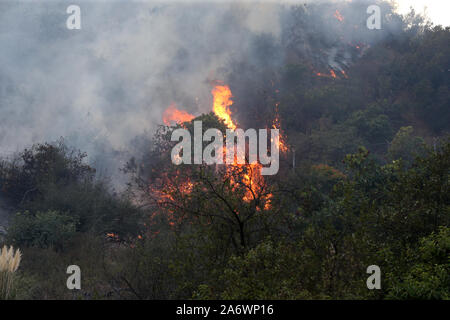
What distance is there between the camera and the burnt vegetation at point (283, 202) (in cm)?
676

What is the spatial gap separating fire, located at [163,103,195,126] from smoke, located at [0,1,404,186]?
0.52 meters

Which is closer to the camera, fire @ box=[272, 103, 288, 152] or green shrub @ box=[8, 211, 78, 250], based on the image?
green shrub @ box=[8, 211, 78, 250]

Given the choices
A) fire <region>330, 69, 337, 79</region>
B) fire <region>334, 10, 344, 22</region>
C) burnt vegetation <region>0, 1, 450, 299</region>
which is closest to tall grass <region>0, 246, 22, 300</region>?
burnt vegetation <region>0, 1, 450, 299</region>

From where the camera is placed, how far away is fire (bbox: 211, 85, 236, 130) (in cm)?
3655

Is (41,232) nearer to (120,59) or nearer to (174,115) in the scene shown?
(174,115)

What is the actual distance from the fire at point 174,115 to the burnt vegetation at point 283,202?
4242 mm

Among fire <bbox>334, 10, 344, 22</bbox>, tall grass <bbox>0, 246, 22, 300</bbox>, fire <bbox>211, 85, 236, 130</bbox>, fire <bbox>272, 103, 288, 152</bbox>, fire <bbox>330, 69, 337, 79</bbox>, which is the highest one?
fire <bbox>334, 10, 344, 22</bbox>

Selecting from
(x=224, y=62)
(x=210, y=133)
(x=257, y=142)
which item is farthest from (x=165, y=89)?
(x=210, y=133)

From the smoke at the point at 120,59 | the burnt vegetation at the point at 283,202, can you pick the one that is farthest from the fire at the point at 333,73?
the smoke at the point at 120,59

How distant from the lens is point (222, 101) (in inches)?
1492

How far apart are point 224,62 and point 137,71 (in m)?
8.76

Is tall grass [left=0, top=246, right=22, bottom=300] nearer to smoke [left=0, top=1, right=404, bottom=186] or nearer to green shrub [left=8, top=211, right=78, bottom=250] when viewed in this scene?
green shrub [left=8, top=211, right=78, bottom=250]

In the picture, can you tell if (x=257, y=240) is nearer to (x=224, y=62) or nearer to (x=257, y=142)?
(x=257, y=142)

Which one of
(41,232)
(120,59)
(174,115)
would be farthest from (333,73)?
(41,232)
